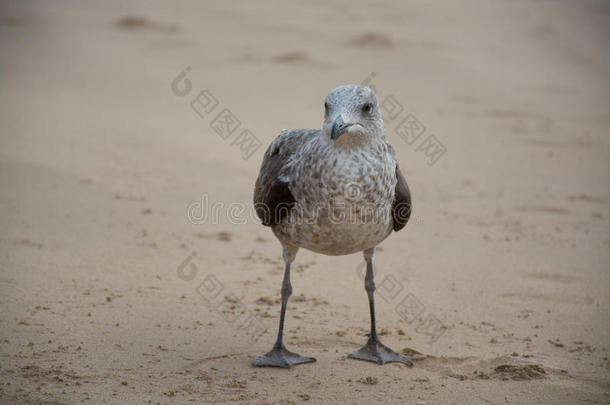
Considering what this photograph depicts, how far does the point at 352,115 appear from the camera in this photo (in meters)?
4.45

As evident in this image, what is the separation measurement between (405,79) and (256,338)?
902 centimetres

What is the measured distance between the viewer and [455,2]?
20.5 m

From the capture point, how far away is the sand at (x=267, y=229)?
481 centimetres

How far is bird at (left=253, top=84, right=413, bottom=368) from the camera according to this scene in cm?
454

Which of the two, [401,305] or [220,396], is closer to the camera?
[220,396]

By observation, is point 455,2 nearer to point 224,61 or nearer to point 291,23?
point 291,23

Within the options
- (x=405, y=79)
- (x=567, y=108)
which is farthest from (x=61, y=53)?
(x=567, y=108)
